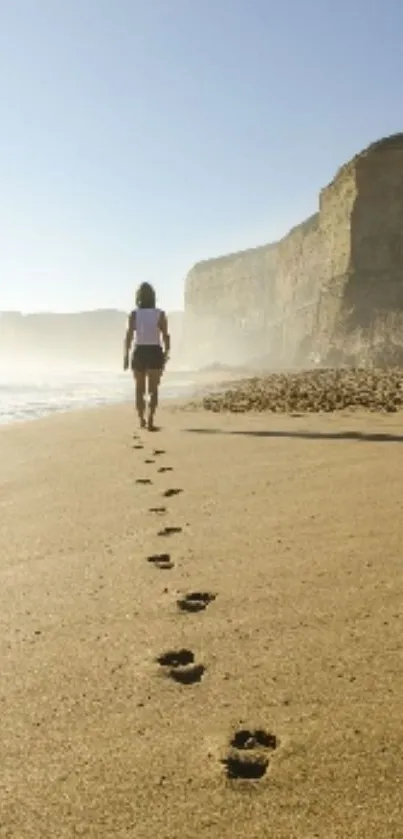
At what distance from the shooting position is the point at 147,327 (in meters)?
8.35

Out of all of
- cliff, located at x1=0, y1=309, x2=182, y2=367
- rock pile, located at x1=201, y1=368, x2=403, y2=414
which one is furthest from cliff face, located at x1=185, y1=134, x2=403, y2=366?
cliff, located at x1=0, y1=309, x2=182, y2=367

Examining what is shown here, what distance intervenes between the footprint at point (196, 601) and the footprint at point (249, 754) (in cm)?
74

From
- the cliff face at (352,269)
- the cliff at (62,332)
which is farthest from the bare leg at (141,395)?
the cliff at (62,332)

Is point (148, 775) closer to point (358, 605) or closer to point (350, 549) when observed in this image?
point (358, 605)

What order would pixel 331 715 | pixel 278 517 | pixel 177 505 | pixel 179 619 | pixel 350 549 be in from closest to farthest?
pixel 331 715, pixel 179 619, pixel 350 549, pixel 278 517, pixel 177 505

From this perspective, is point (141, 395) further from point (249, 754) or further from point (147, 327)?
point (249, 754)

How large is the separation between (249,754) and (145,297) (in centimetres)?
739

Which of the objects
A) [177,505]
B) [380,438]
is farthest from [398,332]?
[177,505]

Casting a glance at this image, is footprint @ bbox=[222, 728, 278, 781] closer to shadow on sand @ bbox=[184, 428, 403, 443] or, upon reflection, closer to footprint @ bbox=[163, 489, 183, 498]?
footprint @ bbox=[163, 489, 183, 498]

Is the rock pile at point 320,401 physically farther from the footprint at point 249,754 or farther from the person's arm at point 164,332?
the footprint at point 249,754

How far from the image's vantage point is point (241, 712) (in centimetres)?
153

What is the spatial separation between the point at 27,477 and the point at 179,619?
278cm

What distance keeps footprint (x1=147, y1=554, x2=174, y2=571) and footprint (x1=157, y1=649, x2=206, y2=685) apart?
745mm

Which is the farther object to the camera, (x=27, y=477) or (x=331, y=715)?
(x=27, y=477)
